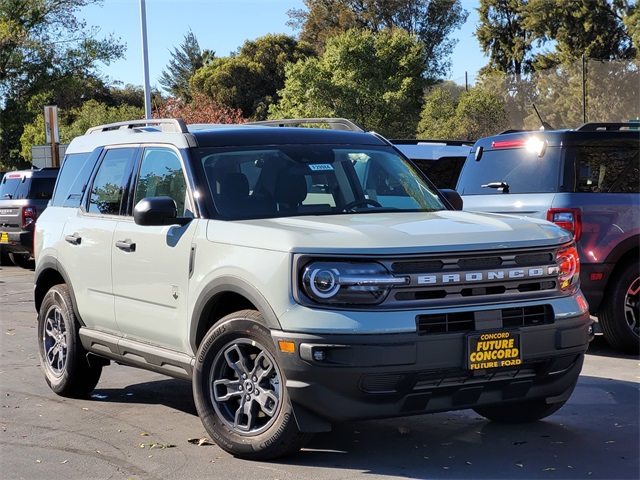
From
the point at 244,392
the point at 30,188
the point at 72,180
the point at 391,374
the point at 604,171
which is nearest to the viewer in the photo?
the point at 391,374

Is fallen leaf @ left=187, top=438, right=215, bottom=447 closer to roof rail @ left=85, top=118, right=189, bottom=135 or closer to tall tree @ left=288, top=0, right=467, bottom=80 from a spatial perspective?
roof rail @ left=85, top=118, right=189, bottom=135

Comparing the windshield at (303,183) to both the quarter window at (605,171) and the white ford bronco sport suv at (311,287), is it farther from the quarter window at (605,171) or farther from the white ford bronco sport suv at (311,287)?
the quarter window at (605,171)

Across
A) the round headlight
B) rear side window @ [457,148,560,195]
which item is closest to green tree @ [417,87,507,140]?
rear side window @ [457,148,560,195]

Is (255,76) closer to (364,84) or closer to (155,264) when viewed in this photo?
(364,84)

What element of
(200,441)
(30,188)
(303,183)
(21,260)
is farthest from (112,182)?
(21,260)

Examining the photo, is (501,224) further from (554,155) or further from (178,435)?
(554,155)

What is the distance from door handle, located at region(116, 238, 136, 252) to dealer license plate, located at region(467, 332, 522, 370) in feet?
8.16

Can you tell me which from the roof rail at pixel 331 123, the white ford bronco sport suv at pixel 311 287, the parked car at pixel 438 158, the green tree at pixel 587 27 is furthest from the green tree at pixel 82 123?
the white ford bronco sport suv at pixel 311 287

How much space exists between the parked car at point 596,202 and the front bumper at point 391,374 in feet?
12.3

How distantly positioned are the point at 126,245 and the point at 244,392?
1.59 meters

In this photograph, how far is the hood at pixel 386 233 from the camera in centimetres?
529

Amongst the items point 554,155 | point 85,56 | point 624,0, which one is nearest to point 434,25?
point 624,0

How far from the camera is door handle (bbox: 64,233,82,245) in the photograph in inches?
293

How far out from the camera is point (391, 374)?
5.13m
